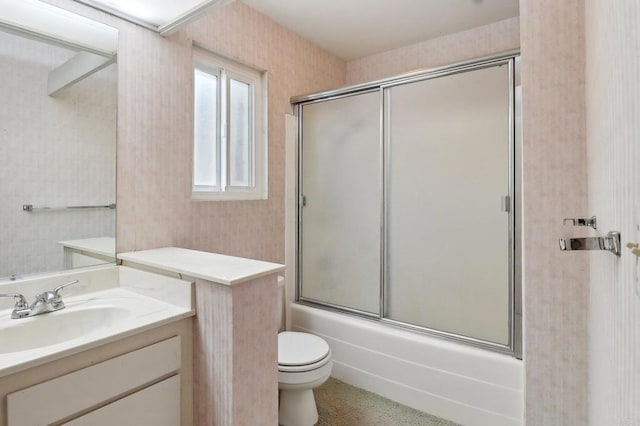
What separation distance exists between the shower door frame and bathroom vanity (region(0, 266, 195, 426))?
1286 millimetres

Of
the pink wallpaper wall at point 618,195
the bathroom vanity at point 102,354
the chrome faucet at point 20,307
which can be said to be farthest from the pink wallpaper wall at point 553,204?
the chrome faucet at point 20,307

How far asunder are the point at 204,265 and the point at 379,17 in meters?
2.07

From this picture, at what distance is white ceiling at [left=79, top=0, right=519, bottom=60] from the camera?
7.09 ft

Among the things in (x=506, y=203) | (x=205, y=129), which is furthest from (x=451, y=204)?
(x=205, y=129)

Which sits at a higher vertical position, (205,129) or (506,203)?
(205,129)

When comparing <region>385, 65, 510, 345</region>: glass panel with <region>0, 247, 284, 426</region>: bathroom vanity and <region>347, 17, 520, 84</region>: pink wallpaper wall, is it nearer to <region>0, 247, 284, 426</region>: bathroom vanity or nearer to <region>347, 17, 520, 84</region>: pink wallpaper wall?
<region>347, 17, 520, 84</region>: pink wallpaper wall

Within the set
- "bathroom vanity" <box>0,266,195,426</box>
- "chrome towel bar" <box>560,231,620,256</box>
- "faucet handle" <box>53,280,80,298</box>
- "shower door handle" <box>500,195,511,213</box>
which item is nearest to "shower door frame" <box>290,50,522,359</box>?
"shower door handle" <box>500,195,511,213</box>

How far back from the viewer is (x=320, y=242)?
249 cm

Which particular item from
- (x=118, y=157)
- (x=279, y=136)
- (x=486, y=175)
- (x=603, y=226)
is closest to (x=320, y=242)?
(x=279, y=136)

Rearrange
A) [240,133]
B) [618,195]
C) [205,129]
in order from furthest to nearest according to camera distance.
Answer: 1. [240,133]
2. [205,129]
3. [618,195]

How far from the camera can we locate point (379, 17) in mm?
2320

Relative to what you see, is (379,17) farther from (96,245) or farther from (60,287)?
(60,287)

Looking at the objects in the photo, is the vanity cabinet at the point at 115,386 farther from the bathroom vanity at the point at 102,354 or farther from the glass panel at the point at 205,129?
the glass panel at the point at 205,129

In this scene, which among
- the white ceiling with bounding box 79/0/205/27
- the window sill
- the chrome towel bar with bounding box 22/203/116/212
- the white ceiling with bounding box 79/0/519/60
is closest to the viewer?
the chrome towel bar with bounding box 22/203/116/212
